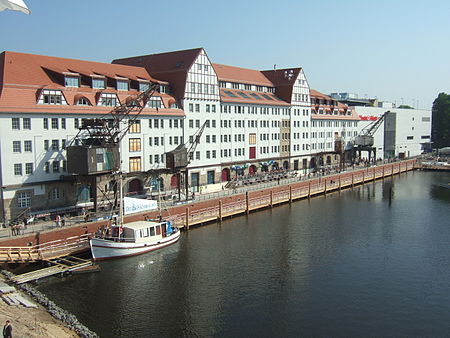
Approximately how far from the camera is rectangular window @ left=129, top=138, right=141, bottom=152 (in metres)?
60.6

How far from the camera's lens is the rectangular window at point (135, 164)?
2389 inches

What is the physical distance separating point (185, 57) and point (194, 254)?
38031 millimetres

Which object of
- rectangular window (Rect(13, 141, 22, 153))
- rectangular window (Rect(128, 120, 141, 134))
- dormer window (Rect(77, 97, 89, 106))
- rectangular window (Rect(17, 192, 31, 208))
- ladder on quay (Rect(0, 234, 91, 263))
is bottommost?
ladder on quay (Rect(0, 234, 91, 263))

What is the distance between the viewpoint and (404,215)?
2491 inches

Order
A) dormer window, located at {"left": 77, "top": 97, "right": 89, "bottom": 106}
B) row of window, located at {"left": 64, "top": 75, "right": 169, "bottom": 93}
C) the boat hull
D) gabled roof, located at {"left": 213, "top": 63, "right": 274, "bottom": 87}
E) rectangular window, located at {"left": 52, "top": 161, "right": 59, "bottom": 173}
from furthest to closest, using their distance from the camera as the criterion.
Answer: gabled roof, located at {"left": 213, "top": 63, "right": 274, "bottom": 87} < row of window, located at {"left": 64, "top": 75, "right": 169, "bottom": 93} < dormer window, located at {"left": 77, "top": 97, "right": 89, "bottom": 106} < rectangular window, located at {"left": 52, "top": 161, "right": 59, "bottom": 173} < the boat hull

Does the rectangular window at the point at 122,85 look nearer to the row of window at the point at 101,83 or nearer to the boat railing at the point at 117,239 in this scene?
the row of window at the point at 101,83

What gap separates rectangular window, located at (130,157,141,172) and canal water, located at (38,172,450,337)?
44.8 feet

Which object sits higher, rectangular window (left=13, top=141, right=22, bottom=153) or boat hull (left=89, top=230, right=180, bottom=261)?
rectangular window (left=13, top=141, right=22, bottom=153)

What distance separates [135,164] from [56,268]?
80.4 ft

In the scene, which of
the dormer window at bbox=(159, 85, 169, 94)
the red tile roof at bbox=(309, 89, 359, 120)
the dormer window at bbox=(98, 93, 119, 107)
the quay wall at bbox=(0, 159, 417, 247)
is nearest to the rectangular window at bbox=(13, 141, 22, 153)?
the quay wall at bbox=(0, 159, 417, 247)

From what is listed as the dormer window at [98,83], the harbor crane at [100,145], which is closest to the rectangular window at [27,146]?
the harbor crane at [100,145]

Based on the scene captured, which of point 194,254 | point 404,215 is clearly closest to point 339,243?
point 194,254

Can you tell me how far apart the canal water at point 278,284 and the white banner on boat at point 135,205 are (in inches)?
223

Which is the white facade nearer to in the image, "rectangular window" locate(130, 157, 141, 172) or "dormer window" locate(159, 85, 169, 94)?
"dormer window" locate(159, 85, 169, 94)
